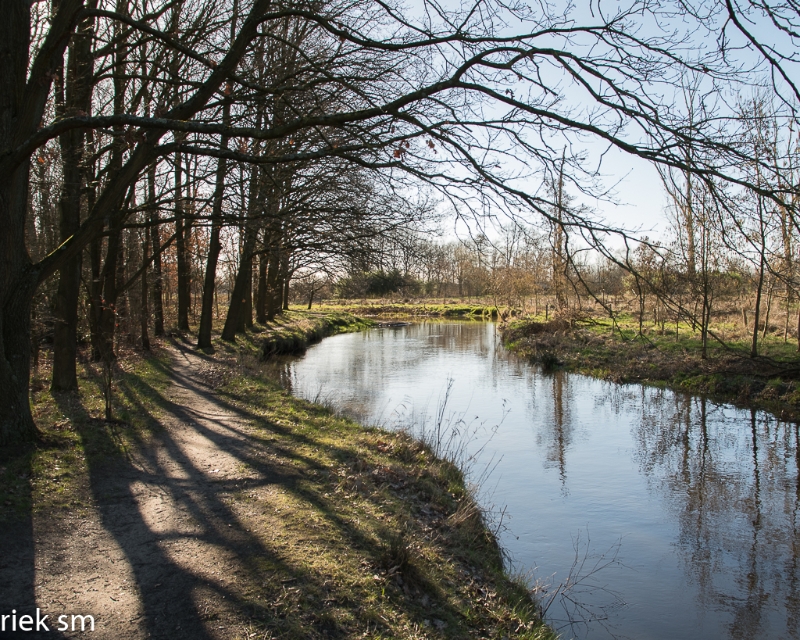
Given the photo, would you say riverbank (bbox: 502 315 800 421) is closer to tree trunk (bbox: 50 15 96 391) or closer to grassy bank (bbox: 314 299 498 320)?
tree trunk (bbox: 50 15 96 391)

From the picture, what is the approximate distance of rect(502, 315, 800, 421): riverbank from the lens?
46.2ft

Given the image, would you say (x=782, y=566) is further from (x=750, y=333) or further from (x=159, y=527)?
(x=750, y=333)

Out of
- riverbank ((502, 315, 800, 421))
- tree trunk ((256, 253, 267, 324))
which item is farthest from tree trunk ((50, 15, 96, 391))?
tree trunk ((256, 253, 267, 324))

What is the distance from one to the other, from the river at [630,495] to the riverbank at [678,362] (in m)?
0.72

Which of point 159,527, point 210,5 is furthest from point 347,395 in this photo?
point 159,527

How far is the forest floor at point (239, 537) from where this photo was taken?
3.97 meters

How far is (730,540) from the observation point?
720 centimetres

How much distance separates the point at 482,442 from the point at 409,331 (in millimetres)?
26871

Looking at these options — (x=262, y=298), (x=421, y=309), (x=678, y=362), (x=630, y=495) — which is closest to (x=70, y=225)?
(x=630, y=495)

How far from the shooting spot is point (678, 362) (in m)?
17.8

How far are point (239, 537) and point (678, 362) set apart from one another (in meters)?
16.0

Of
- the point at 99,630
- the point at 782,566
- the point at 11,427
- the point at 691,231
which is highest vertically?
the point at 691,231

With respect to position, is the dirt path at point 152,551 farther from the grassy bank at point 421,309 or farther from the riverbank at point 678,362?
the grassy bank at point 421,309

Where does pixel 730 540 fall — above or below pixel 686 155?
below
